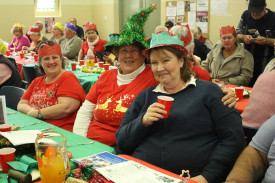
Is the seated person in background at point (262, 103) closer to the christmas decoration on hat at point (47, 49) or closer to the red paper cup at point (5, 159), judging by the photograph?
the red paper cup at point (5, 159)

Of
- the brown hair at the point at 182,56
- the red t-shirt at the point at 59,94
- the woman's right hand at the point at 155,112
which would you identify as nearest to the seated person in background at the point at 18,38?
the red t-shirt at the point at 59,94

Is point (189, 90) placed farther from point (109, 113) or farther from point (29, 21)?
point (29, 21)

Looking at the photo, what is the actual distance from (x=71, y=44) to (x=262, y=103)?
571cm

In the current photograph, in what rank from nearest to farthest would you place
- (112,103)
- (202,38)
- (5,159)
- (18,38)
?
(5,159)
(112,103)
(202,38)
(18,38)

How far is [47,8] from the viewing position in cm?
1123

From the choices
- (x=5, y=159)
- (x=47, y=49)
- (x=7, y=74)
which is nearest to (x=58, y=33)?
(x=7, y=74)

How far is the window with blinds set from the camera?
11.0 meters

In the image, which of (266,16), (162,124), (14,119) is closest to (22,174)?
(162,124)

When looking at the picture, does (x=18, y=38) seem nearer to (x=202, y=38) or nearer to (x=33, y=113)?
(x=202, y=38)

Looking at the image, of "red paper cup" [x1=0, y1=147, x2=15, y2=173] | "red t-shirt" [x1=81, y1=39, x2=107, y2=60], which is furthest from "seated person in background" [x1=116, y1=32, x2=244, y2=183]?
"red t-shirt" [x1=81, y1=39, x2=107, y2=60]

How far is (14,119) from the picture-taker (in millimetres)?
2639

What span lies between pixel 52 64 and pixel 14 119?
727 millimetres

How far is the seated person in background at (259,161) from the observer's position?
165cm

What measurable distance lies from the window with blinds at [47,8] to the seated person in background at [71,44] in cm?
426
